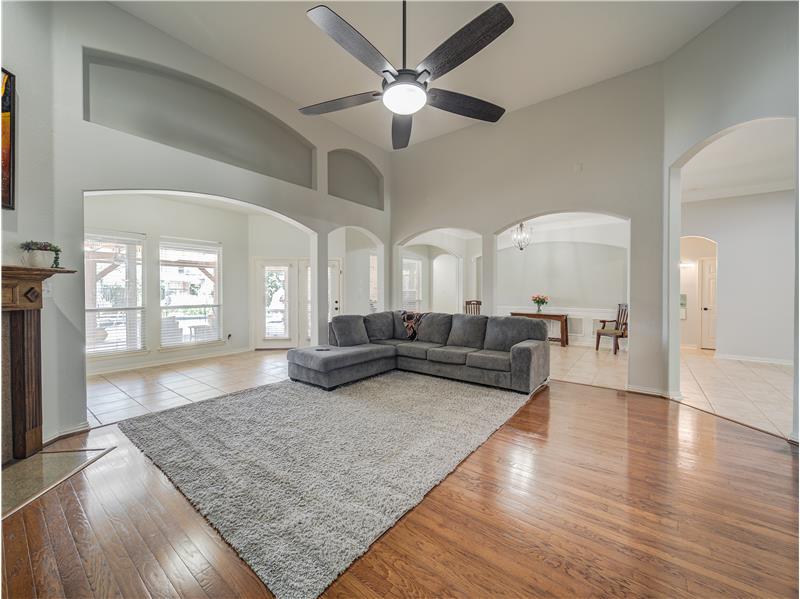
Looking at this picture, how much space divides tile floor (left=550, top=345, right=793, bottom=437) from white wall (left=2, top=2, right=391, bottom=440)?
18.8ft

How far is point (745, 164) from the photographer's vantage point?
Answer: 514 centimetres

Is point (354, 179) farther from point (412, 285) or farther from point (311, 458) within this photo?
point (311, 458)

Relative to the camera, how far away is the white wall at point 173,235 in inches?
214

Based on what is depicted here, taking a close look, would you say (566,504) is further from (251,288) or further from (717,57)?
(251,288)

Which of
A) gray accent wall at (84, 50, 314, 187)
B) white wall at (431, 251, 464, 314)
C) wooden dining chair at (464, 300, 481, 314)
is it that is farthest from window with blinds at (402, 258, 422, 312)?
gray accent wall at (84, 50, 314, 187)

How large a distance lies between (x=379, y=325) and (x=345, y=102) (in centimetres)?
331

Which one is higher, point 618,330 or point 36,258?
point 36,258

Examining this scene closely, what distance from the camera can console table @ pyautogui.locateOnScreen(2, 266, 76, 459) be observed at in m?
2.54

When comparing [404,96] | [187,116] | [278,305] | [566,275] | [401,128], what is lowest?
[278,305]

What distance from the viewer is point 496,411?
351 centimetres

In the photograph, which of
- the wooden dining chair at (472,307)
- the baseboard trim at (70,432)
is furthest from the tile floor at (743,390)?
the baseboard trim at (70,432)

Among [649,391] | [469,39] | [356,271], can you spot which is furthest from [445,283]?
[469,39]

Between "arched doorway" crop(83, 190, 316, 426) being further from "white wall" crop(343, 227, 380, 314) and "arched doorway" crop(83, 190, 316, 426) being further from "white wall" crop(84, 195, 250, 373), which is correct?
"white wall" crop(343, 227, 380, 314)

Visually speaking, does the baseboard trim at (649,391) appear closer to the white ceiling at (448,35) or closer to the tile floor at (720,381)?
the tile floor at (720,381)
